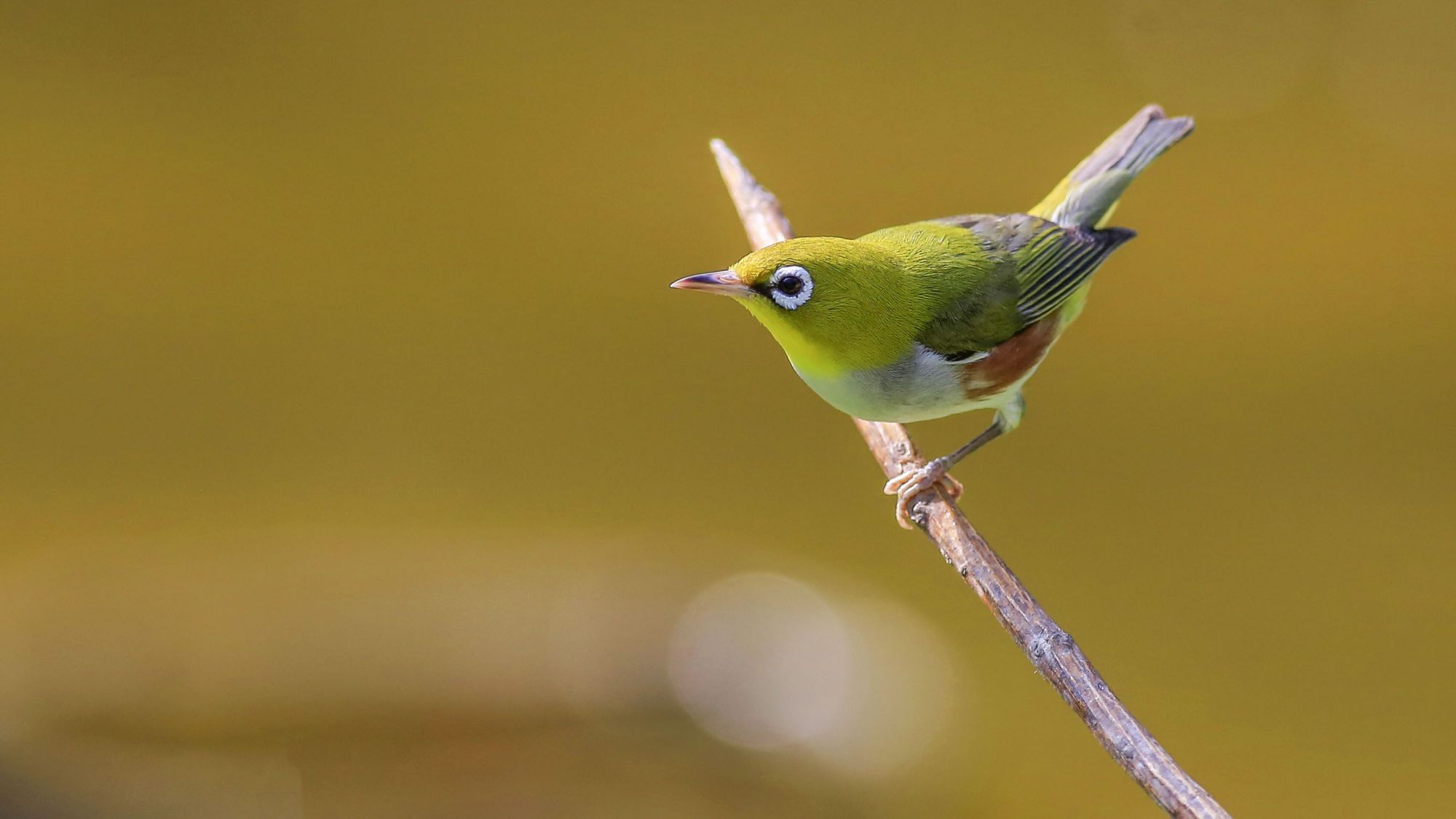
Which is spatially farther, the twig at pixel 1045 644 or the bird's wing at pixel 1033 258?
the bird's wing at pixel 1033 258

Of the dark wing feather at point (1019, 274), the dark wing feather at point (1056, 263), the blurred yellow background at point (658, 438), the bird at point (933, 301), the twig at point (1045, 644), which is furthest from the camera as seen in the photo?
the blurred yellow background at point (658, 438)

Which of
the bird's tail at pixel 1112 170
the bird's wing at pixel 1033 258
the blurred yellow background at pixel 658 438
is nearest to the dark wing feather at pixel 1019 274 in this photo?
the bird's wing at pixel 1033 258

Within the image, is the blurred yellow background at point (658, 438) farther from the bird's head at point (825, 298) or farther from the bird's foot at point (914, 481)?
the bird's head at point (825, 298)

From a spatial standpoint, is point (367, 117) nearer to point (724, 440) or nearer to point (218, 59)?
point (218, 59)

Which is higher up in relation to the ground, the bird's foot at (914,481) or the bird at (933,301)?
the bird at (933,301)

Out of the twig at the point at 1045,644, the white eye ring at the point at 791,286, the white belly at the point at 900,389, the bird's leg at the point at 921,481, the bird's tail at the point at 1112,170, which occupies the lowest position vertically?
the twig at the point at 1045,644

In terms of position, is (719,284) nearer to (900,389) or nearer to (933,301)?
(900,389)

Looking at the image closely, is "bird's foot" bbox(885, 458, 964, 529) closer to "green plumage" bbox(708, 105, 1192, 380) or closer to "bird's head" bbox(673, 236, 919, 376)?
"green plumage" bbox(708, 105, 1192, 380)
